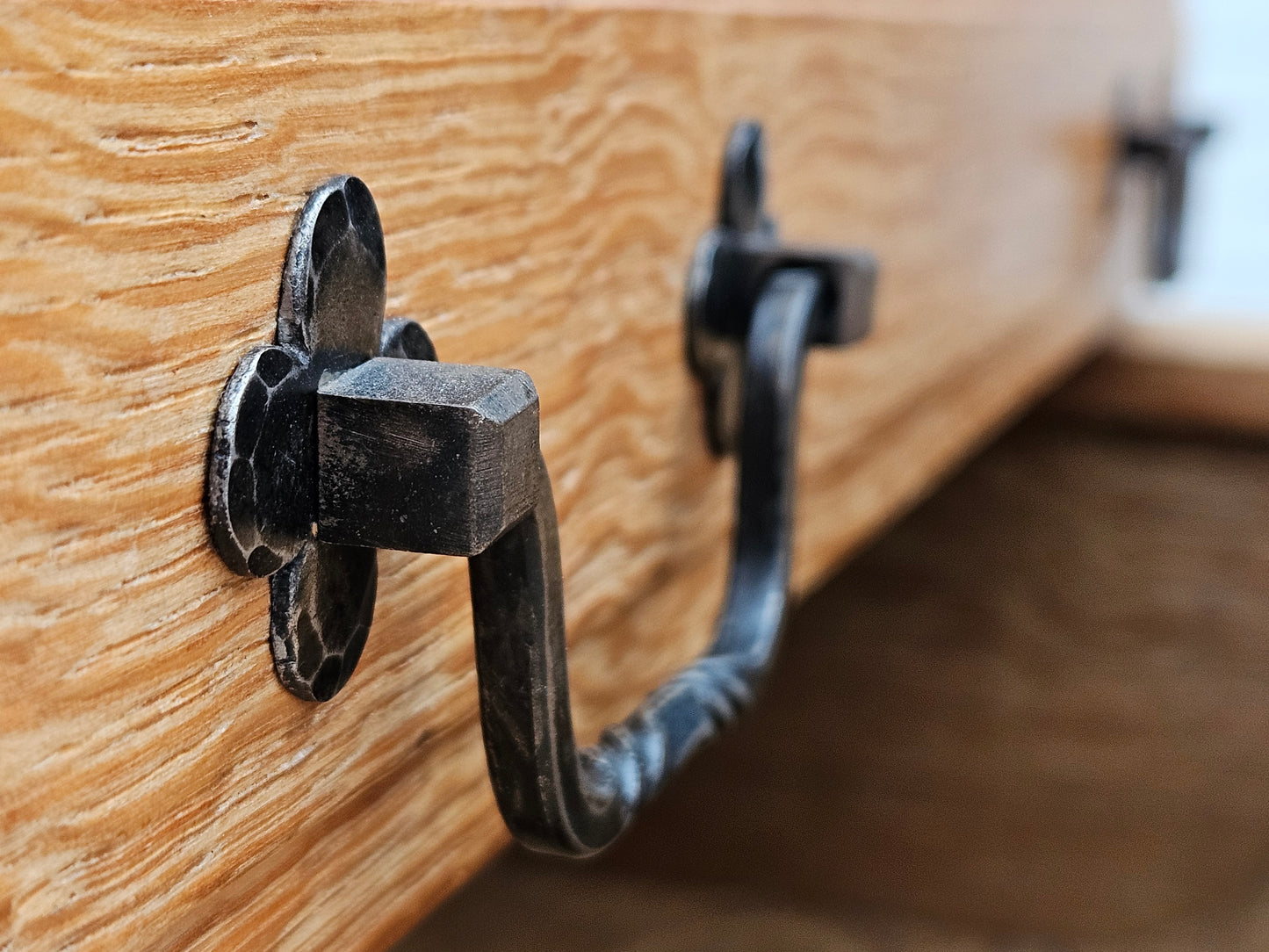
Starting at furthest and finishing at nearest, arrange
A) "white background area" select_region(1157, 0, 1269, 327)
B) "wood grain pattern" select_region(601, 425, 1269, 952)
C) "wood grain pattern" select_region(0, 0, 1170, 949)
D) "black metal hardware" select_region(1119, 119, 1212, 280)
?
"white background area" select_region(1157, 0, 1269, 327) → "wood grain pattern" select_region(601, 425, 1269, 952) → "black metal hardware" select_region(1119, 119, 1212, 280) → "wood grain pattern" select_region(0, 0, 1170, 949)

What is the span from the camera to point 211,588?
175mm

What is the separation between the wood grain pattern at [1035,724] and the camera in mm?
904

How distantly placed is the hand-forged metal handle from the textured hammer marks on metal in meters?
0.02

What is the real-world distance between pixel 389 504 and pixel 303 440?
0.05 feet

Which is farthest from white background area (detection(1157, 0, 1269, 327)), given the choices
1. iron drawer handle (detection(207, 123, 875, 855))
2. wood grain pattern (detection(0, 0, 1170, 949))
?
iron drawer handle (detection(207, 123, 875, 855))

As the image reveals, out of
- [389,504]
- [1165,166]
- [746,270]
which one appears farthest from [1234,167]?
[389,504]

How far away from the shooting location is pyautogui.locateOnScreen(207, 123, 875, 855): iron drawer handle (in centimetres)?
18

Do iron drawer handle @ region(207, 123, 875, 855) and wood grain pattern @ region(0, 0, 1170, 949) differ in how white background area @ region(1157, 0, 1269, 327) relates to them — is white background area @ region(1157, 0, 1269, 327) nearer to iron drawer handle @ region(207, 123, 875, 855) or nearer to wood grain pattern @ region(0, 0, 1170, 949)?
wood grain pattern @ region(0, 0, 1170, 949)

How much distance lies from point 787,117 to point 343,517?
20cm

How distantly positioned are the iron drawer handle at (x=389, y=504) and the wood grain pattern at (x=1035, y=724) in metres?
0.70

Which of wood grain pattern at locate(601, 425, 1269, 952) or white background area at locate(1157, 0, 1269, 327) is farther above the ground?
white background area at locate(1157, 0, 1269, 327)

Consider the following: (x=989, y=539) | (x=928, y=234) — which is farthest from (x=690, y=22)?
(x=989, y=539)

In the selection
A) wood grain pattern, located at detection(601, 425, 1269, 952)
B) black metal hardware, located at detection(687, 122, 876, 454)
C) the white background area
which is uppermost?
black metal hardware, located at detection(687, 122, 876, 454)

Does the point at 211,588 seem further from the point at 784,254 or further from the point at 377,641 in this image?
the point at 784,254
